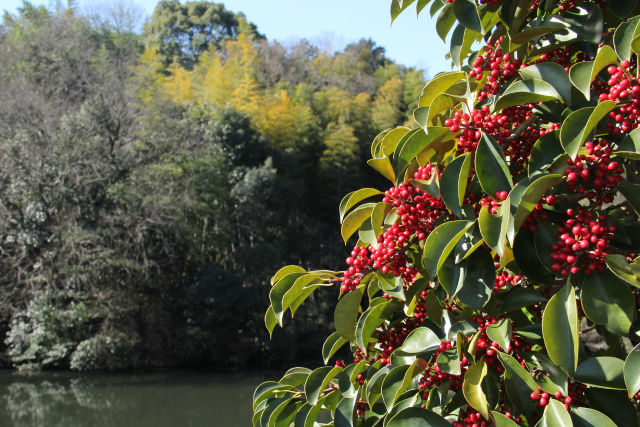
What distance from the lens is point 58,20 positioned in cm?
1534

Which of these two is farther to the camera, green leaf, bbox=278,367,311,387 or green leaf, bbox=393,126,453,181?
green leaf, bbox=278,367,311,387

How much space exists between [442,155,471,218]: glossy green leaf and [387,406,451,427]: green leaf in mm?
224

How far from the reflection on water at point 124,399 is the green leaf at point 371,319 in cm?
621

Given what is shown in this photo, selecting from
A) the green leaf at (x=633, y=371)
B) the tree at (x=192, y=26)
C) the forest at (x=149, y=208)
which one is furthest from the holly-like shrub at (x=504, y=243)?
the tree at (x=192, y=26)

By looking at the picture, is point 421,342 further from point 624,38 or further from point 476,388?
point 624,38

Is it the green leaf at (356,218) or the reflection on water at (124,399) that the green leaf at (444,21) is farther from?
the reflection on water at (124,399)

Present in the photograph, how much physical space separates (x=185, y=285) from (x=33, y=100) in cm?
388

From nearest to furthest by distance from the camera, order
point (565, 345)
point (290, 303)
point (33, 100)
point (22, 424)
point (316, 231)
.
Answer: point (565, 345)
point (290, 303)
point (22, 424)
point (33, 100)
point (316, 231)

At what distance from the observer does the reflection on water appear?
6.62 metres

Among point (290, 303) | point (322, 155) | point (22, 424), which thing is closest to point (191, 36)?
point (322, 155)

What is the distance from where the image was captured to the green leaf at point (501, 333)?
2.13 feet

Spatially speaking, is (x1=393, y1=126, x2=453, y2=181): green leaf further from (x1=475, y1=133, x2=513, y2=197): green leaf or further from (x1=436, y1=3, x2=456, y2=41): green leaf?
(x1=436, y1=3, x2=456, y2=41): green leaf

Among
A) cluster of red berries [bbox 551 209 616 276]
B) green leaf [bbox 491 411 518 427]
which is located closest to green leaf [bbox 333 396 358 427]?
green leaf [bbox 491 411 518 427]

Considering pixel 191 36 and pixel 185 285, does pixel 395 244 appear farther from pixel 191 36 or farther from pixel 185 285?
pixel 191 36
